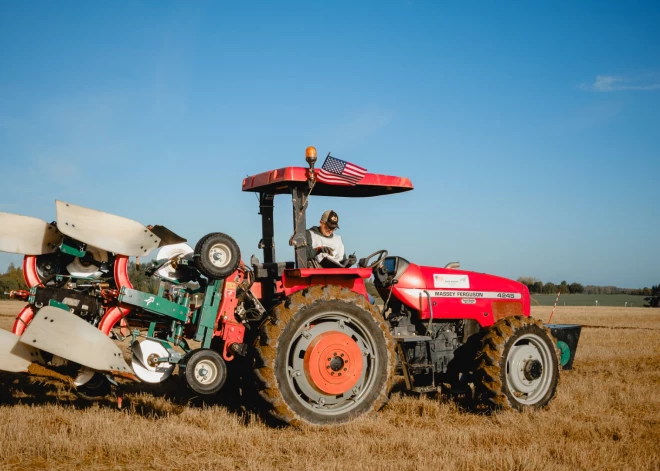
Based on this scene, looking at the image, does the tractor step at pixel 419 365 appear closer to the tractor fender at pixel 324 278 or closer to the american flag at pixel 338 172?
the tractor fender at pixel 324 278

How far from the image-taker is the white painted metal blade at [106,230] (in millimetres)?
6020

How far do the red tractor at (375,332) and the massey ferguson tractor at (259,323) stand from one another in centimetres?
2

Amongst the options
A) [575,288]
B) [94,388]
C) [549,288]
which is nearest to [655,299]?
[549,288]

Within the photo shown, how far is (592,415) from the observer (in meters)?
6.89

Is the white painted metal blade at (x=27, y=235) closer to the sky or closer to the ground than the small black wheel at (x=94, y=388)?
closer to the sky

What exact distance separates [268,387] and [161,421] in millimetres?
1336

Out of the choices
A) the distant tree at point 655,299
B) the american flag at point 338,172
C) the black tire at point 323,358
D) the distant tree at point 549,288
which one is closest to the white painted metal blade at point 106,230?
the black tire at point 323,358

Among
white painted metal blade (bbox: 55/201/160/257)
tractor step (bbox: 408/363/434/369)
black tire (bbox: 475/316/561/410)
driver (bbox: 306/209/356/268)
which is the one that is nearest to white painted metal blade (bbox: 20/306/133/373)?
white painted metal blade (bbox: 55/201/160/257)

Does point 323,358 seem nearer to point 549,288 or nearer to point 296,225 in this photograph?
point 296,225

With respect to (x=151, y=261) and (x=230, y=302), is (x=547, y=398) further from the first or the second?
(x=151, y=261)

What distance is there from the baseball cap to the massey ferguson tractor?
334 mm

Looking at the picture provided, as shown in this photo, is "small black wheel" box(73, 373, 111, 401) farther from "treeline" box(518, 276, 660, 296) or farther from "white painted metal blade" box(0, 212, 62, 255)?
"treeline" box(518, 276, 660, 296)

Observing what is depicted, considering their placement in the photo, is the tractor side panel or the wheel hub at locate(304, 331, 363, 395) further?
the tractor side panel

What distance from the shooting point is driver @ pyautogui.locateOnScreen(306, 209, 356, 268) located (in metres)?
6.86
